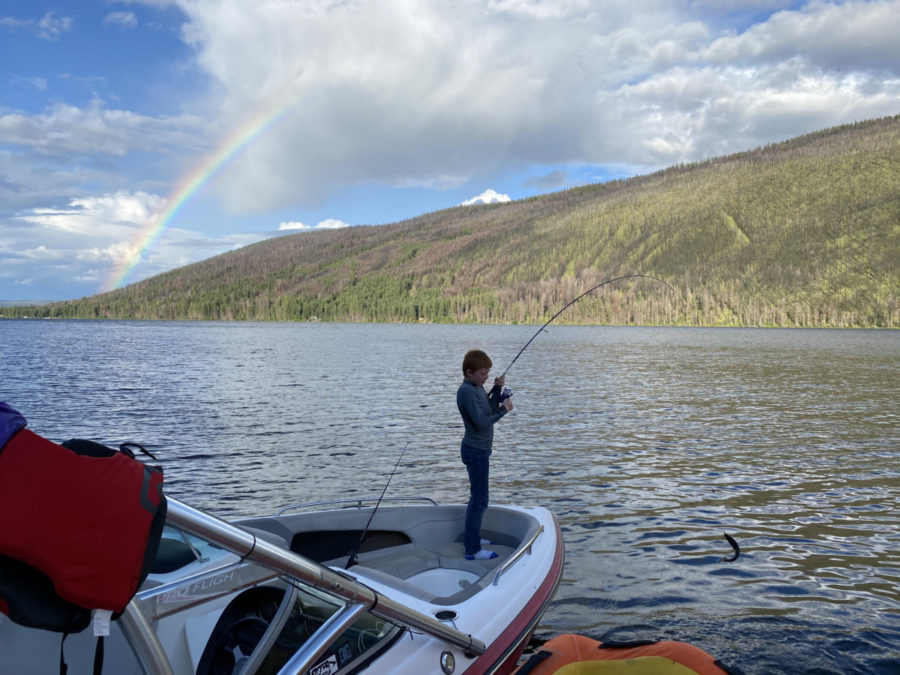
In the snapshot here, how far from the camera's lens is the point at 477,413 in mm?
7277

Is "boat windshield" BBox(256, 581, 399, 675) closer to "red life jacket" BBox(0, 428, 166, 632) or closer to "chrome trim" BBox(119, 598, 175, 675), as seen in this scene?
"chrome trim" BBox(119, 598, 175, 675)

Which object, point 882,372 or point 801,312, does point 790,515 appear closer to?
point 882,372

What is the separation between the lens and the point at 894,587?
8492mm

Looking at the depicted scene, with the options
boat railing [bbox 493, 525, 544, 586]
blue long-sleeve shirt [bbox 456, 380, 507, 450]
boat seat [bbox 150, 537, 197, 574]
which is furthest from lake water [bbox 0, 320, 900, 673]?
boat seat [bbox 150, 537, 197, 574]

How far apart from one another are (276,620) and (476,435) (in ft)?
12.9

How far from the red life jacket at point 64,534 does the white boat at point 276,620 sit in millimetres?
338

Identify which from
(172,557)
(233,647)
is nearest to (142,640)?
(233,647)

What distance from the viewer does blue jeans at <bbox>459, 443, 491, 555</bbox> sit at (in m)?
7.41

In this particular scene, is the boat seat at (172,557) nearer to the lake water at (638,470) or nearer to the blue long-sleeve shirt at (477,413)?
the blue long-sleeve shirt at (477,413)

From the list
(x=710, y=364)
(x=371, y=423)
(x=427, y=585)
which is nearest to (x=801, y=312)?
(x=710, y=364)

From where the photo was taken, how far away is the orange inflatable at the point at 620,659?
14.6 feet

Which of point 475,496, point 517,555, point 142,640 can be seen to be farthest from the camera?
point 475,496

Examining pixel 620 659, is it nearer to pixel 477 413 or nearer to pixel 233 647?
pixel 233 647

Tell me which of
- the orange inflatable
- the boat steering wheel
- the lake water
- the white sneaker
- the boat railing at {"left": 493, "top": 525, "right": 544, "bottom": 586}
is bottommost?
the lake water
